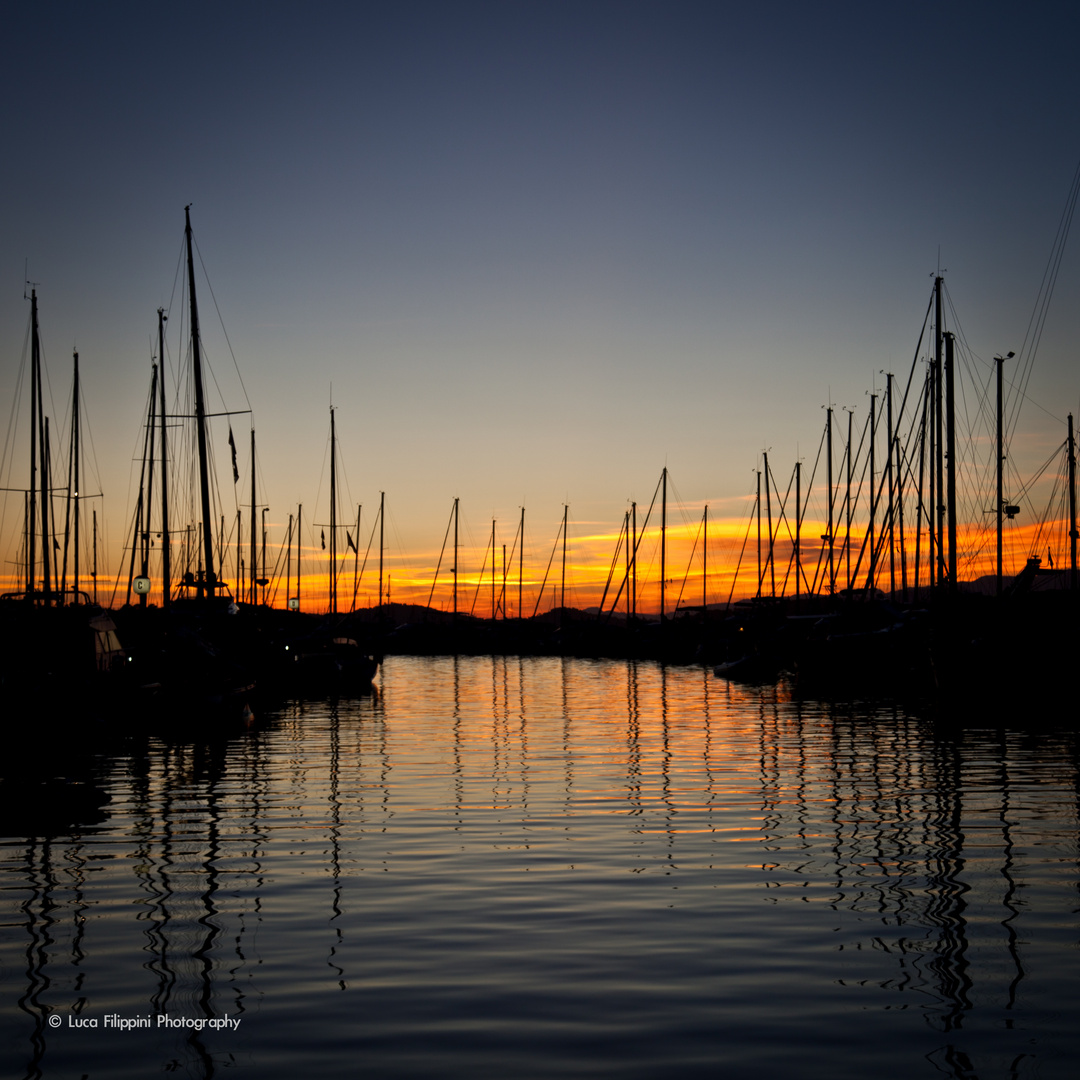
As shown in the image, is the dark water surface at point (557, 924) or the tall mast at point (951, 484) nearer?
the dark water surface at point (557, 924)

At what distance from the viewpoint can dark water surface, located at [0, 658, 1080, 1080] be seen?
911cm

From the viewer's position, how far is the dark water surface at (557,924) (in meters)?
9.11

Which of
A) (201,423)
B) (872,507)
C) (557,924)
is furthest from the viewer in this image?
(872,507)

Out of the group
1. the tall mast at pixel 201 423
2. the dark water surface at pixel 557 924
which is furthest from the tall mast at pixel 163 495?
the dark water surface at pixel 557 924

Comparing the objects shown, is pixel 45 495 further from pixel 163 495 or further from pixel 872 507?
pixel 872 507

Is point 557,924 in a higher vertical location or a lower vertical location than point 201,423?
lower

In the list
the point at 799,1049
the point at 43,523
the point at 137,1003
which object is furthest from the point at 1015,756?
the point at 43,523

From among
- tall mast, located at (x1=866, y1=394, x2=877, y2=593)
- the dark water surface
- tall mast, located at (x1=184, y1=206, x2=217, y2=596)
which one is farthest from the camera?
tall mast, located at (x1=866, y1=394, x2=877, y2=593)

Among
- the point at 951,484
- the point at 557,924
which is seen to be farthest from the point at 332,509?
the point at 557,924

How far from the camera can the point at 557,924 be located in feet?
42.2

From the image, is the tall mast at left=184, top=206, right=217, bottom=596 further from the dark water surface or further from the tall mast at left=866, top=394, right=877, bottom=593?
the tall mast at left=866, top=394, right=877, bottom=593

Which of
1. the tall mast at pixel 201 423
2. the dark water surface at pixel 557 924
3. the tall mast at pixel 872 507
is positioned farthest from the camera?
the tall mast at pixel 872 507

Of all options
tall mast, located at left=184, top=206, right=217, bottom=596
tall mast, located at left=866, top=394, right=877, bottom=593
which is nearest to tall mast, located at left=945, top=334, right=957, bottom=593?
tall mast, located at left=866, top=394, right=877, bottom=593

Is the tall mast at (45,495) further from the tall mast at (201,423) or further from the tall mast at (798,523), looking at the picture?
the tall mast at (798,523)
